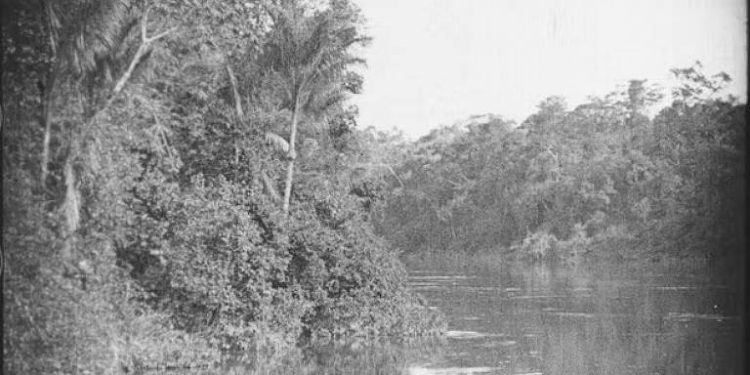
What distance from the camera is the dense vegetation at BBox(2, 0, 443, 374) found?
4906 mm

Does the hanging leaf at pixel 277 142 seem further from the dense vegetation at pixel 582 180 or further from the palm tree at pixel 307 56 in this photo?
the dense vegetation at pixel 582 180

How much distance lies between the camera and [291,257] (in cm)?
788

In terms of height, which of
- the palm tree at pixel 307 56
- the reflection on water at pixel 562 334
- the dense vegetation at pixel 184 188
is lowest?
the reflection on water at pixel 562 334

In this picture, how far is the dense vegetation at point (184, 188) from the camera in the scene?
4906mm

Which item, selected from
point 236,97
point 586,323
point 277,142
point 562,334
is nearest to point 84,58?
point 236,97

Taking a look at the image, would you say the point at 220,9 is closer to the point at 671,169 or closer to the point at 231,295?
the point at 231,295

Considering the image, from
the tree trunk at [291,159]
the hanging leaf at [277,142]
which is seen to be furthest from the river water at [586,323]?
the hanging leaf at [277,142]

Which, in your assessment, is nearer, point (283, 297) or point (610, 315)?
point (283, 297)

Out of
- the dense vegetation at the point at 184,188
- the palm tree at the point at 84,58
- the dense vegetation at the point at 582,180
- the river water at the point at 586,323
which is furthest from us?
the dense vegetation at the point at 582,180

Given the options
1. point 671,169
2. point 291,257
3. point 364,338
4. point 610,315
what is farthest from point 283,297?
point 671,169

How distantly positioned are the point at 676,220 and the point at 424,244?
147 inches

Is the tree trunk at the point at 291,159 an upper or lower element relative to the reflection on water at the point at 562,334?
upper

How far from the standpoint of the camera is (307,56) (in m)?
8.27

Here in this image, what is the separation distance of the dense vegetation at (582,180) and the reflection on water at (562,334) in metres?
0.65
